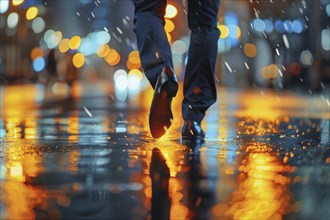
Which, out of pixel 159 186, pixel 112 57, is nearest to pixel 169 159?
pixel 159 186

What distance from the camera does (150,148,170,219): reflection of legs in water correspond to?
291 cm

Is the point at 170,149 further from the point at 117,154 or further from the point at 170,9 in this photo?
the point at 170,9

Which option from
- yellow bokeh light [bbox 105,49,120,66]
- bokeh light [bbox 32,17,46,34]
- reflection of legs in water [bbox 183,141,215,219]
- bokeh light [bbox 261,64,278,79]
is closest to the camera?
reflection of legs in water [bbox 183,141,215,219]

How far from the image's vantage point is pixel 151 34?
5.35m

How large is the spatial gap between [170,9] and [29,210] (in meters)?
43.2

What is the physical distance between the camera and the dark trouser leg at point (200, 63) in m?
5.82

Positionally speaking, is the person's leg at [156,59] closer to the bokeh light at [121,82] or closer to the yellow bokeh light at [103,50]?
the bokeh light at [121,82]

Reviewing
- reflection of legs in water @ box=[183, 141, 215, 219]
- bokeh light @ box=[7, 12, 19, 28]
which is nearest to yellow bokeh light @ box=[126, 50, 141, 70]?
bokeh light @ box=[7, 12, 19, 28]

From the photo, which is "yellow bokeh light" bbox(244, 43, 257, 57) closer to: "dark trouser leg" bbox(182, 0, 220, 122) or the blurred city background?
the blurred city background

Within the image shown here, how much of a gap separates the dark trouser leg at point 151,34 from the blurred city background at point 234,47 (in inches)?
655

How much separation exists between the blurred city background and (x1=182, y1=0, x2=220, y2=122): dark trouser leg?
16136 mm

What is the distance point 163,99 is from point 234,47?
49.0 meters

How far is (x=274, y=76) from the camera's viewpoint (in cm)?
4241

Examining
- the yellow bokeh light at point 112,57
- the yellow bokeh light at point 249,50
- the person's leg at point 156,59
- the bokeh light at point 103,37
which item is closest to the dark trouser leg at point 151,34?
the person's leg at point 156,59
